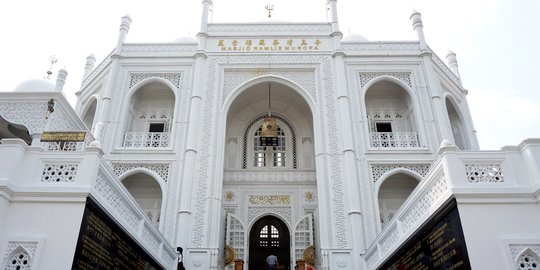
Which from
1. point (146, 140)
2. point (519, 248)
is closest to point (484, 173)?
point (519, 248)

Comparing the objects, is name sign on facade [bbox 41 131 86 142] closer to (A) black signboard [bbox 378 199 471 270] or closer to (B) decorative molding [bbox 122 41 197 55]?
(A) black signboard [bbox 378 199 471 270]

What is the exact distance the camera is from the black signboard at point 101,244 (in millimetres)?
5594

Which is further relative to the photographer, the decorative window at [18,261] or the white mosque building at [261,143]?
the white mosque building at [261,143]

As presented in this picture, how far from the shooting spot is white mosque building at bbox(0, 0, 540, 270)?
7.48m

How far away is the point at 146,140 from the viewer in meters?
13.1

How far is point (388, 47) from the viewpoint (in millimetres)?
14320

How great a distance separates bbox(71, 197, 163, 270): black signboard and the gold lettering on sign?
6373 millimetres

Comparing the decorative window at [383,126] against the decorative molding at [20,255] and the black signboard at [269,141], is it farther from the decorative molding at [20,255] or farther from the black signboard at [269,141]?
the decorative molding at [20,255]

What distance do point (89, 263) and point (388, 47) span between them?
11.5 m

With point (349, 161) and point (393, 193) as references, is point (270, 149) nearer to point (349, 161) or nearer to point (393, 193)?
point (349, 161)

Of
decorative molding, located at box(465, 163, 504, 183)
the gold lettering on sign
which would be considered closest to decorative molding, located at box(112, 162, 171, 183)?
the gold lettering on sign

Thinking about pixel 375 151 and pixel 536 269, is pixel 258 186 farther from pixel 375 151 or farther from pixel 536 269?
pixel 536 269

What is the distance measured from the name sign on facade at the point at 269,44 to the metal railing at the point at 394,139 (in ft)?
11.3

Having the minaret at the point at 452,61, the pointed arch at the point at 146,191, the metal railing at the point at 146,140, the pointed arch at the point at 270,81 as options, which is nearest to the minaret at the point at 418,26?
the minaret at the point at 452,61
